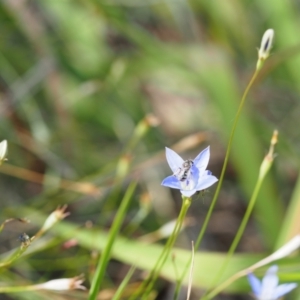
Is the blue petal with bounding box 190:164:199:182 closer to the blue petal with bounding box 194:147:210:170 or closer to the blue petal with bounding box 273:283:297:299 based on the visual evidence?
the blue petal with bounding box 194:147:210:170

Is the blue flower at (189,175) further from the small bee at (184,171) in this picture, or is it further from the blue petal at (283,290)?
the blue petal at (283,290)

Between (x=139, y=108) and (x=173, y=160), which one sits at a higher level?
(x=139, y=108)

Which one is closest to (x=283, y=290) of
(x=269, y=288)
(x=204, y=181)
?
(x=269, y=288)

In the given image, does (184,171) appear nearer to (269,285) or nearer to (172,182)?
(172,182)

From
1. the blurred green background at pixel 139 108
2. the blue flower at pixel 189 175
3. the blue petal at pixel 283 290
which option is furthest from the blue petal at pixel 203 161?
the blurred green background at pixel 139 108

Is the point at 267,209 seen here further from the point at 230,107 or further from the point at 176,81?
the point at 176,81

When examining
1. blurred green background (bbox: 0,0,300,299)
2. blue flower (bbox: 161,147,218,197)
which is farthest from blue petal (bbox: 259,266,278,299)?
blurred green background (bbox: 0,0,300,299)

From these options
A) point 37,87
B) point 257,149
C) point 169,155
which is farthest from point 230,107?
point 169,155
